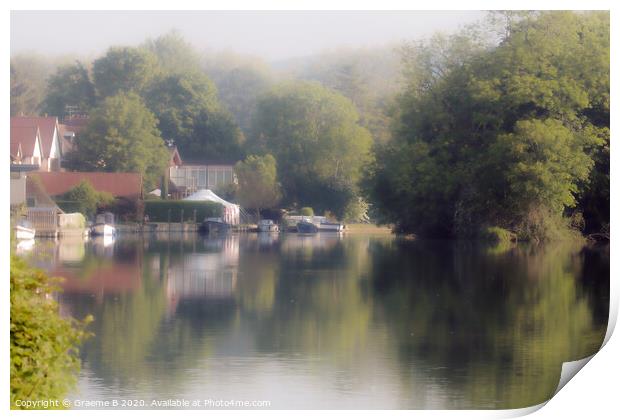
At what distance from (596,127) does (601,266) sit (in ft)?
4.95

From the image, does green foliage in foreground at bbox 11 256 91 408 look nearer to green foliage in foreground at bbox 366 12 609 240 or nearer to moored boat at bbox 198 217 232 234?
moored boat at bbox 198 217 232 234

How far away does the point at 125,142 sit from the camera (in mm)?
7848

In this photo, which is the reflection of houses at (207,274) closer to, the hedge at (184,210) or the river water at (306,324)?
the river water at (306,324)


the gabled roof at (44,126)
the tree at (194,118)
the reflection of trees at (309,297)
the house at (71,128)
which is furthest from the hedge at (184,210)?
the gabled roof at (44,126)

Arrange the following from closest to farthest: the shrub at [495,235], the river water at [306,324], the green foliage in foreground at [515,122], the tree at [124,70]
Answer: the river water at [306,324] → the tree at [124,70] → the green foliage in foreground at [515,122] → the shrub at [495,235]

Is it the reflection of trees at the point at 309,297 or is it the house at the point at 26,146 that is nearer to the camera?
the house at the point at 26,146

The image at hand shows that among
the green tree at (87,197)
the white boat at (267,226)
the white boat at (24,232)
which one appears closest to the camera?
the white boat at (24,232)

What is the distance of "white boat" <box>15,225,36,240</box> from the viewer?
706 cm

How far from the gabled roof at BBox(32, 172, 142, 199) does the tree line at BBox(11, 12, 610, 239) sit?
0.08m

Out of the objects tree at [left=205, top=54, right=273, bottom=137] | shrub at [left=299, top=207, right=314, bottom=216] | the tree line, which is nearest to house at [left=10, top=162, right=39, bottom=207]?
the tree line

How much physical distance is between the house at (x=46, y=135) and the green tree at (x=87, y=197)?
0.20 meters

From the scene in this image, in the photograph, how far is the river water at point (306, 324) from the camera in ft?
22.2

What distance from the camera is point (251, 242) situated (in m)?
8.14
